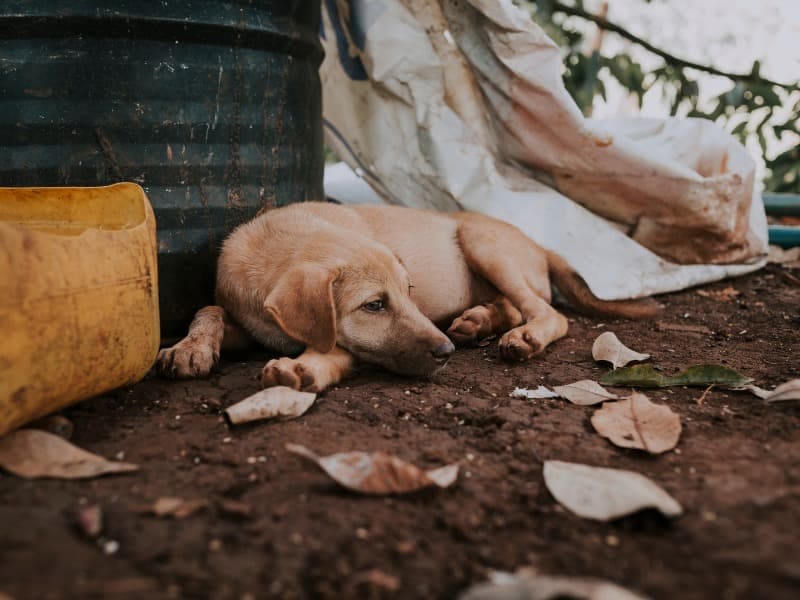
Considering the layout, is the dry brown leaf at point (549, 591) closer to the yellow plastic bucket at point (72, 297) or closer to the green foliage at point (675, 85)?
the yellow plastic bucket at point (72, 297)

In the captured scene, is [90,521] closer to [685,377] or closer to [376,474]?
[376,474]

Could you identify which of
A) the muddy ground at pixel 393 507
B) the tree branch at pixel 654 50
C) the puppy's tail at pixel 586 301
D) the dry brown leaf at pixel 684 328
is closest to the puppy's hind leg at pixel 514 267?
the puppy's tail at pixel 586 301

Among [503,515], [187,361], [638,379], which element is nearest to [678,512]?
[503,515]

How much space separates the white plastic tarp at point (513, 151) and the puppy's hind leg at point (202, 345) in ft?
5.68

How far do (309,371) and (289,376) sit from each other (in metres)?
0.09

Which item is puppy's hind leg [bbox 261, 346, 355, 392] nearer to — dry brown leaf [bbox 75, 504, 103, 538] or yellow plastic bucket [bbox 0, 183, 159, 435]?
yellow plastic bucket [bbox 0, 183, 159, 435]

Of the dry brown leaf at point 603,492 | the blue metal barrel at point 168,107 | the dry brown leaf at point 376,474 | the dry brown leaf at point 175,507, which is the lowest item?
the dry brown leaf at point 175,507

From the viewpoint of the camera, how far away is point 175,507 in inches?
61.9

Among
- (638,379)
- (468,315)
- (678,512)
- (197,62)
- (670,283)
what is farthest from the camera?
(670,283)

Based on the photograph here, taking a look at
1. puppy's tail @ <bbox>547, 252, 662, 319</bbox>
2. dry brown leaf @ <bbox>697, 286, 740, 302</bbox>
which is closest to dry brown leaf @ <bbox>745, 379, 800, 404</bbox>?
puppy's tail @ <bbox>547, 252, 662, 319</bbox>

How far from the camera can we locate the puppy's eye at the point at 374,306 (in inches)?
111

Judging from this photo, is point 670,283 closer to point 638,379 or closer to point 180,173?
point 638,379

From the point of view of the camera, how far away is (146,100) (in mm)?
2926

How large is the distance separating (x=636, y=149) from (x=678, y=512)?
3.00m
